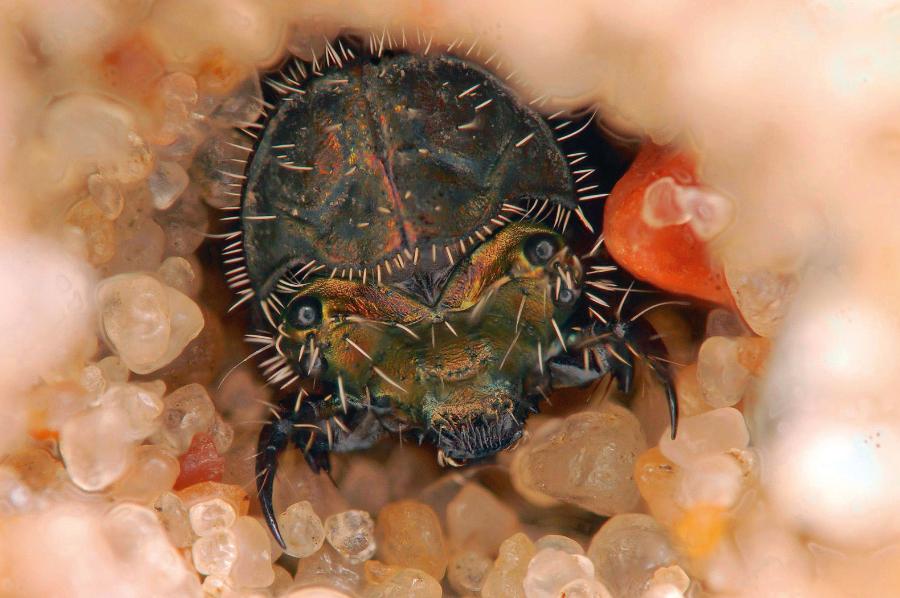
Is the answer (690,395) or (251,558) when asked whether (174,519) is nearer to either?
(251,558)

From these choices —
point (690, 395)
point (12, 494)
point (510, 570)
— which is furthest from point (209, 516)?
point (690, 395)

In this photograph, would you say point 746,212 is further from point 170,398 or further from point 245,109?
point 170,398

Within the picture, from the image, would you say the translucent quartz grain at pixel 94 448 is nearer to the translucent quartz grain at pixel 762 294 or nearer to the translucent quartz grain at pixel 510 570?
the translucent quartz grain at pixel 510 570

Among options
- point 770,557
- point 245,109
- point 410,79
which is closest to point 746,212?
point 770,557

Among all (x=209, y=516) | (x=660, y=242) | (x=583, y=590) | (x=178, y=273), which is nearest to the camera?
(x=583, y=590)

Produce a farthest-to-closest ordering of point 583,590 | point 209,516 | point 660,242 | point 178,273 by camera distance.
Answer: point 178,273 < point 660,242 < point 209,516 < point 583,590

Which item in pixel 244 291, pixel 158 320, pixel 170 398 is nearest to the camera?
pixel 158 320
